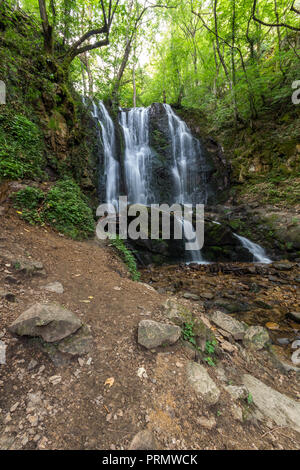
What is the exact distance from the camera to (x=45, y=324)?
5.18 feet

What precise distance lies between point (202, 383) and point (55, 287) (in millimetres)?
1976

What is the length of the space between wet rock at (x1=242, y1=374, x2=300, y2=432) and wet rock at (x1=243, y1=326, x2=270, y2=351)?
0.60 meters

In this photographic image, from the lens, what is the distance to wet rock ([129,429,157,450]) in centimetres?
109

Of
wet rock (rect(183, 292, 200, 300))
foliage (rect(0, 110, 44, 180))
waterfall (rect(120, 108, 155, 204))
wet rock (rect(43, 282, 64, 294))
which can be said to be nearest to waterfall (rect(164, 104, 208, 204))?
waterfall (rect(120, 108, 155, 204))

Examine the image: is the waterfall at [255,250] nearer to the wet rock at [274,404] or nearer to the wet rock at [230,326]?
the wet rock at [230,326]

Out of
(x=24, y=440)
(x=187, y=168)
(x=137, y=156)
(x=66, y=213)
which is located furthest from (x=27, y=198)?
(x=187, y=168)

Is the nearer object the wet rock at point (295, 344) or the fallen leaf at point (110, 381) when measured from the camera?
the fallen leaf at point (110, 381)

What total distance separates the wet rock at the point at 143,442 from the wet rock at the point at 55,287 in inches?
68.2

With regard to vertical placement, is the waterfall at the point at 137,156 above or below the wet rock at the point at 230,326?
above

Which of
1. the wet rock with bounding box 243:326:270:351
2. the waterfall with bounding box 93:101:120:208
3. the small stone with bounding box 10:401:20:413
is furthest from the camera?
the waterfall with bounding box 93:101:120:208

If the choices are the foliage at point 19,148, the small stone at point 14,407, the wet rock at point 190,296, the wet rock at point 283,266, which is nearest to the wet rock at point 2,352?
the small stone at point 14,407

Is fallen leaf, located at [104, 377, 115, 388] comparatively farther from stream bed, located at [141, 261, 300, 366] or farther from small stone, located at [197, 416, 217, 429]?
stream bed, located at [141, 261, 300, 366]

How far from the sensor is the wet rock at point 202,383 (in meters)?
1.47
